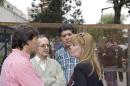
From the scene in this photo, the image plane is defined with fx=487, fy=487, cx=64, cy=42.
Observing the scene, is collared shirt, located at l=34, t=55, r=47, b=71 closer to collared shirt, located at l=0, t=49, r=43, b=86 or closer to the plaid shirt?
the plaid shirt

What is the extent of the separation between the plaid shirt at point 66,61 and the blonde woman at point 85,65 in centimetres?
155

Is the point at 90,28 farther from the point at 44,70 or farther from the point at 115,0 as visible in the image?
the point at 115,0

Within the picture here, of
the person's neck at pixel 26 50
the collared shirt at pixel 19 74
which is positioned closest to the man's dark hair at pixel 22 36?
the person's neck at pixel 26 50

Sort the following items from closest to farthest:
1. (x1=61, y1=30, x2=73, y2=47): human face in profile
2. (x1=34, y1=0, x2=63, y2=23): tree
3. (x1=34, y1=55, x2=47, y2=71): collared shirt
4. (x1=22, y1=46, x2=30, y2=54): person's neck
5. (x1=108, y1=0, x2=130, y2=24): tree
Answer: (x1=22, y1=46, x2=30, y2=54): person's neck
(x1=34, y1=55, x2=47, y2=71): collared shirt
(x1=61, y1=30, x2=73, y2=47): human face in profile
(x1=34, y1=0, x2=63, y2=23): tree
(x1=108, y1=0, x2=130, y2=24): tree

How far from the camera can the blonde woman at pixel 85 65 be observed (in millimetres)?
4484

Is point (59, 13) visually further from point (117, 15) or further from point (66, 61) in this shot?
point (66, 61)

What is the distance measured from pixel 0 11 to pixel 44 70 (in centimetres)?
2152

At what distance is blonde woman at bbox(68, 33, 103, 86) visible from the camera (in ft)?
14.7

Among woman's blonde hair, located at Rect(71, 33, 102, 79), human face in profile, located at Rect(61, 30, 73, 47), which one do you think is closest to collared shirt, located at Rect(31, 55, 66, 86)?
human face in profile, located at Rect(61, 30, 73, 47)

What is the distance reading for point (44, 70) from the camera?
6129 mm

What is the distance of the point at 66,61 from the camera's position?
6305mm

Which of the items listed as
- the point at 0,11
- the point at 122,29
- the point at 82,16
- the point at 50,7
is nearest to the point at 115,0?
the point at 82,16

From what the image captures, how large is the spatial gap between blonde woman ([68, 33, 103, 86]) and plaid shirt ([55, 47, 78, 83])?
155 centimetres

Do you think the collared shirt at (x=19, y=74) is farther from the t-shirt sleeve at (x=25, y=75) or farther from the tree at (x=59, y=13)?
the tree at (x=59, y=13)
